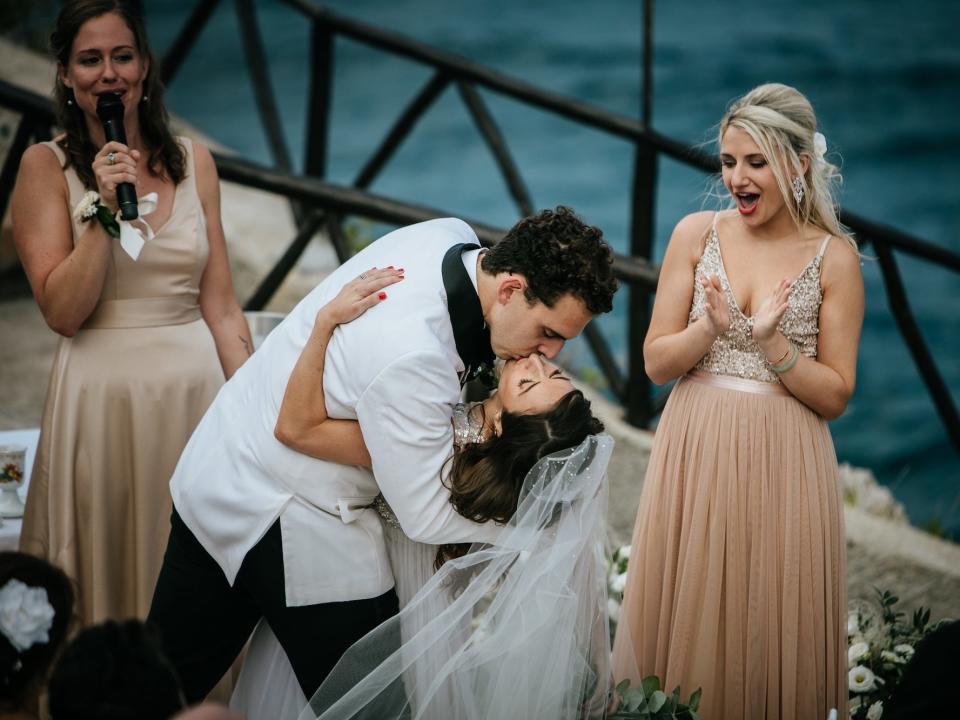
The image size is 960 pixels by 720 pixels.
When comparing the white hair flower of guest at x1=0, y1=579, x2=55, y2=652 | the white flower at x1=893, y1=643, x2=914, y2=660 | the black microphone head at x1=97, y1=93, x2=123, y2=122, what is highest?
the black microphone head at x1=97, y1=93, x2=123, y2=122

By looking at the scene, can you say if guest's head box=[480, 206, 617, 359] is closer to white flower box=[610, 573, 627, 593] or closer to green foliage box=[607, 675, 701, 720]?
green foliage box=[607, 675, 701, 720]

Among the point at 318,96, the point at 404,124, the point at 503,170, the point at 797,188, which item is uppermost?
the point at 318,96

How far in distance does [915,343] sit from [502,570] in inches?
107

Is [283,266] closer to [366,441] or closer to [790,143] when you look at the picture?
[790,143]

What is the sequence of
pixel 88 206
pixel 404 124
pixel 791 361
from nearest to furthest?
1. pixel 88 206
2. pixel 791 361
3. pixel 404 124

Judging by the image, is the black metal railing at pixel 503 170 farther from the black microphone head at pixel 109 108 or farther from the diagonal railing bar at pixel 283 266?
the black microphone head at pixel 109 108

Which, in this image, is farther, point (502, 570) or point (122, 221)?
point (122, 221)

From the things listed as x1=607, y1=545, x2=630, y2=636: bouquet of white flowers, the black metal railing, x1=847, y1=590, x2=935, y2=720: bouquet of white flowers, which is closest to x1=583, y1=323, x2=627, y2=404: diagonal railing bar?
the black metal railing

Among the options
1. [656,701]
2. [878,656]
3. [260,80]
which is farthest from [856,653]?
[260,80]

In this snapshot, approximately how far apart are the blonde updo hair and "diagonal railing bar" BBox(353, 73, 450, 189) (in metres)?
2.57

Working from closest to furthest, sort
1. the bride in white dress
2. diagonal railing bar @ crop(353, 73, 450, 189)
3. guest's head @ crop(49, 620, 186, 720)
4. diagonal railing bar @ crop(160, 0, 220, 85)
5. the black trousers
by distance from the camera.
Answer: guest's head @ crop(49, 620, 186, 720) < the bride in white dress < the black trousers < diagonal railing bar @ crop(353, 73, 450, 189) < diagonal railing bar @ crop(160, 0, 220, 85)

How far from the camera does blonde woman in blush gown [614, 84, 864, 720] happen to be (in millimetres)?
2729

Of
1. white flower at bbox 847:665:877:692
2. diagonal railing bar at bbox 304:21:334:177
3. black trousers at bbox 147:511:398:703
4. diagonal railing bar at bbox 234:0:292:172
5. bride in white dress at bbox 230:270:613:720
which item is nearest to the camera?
bride in white dress at bbox 230:270:613:720

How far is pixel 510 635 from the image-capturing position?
2166mm
